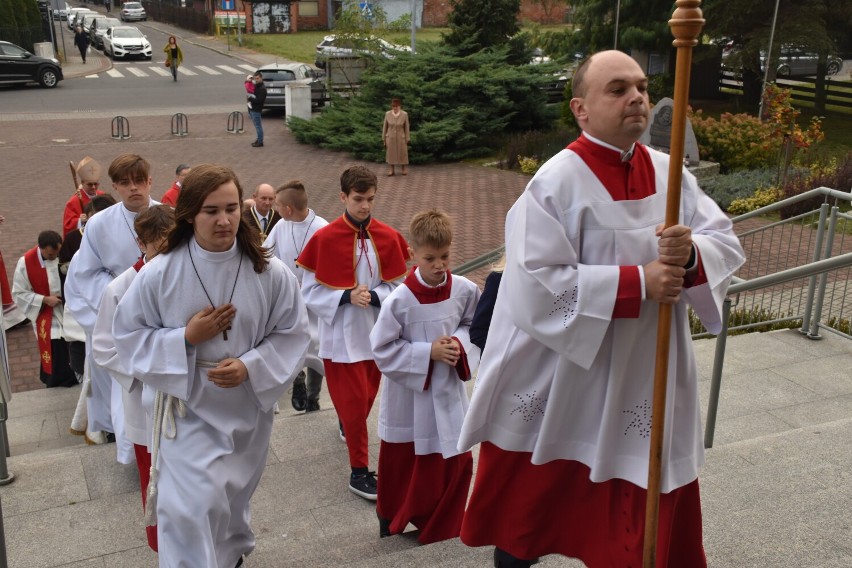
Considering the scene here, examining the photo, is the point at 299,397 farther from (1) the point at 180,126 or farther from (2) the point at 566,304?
(1) the point at 180,126

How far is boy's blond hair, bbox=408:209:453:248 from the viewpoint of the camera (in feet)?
15.8

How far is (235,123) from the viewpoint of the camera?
24.6 metres

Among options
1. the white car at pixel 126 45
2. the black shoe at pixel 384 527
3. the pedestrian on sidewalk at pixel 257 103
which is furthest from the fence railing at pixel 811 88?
the white car at pixel 126 45

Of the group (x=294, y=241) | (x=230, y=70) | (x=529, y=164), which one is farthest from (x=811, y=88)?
(x=294, y=241)

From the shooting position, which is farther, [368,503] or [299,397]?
[299,397]

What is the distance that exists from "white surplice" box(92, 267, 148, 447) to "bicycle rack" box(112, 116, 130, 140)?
63.8 feet

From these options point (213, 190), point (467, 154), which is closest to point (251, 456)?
point (213, 190)

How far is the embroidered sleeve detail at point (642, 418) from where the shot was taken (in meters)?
3.31

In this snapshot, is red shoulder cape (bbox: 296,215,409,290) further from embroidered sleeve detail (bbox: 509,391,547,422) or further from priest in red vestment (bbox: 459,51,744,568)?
embroidered sleeve detail (bbox: 509,391,547,422)

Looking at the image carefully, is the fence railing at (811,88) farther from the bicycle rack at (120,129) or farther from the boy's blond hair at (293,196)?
the boy's blond hair at (293,196)

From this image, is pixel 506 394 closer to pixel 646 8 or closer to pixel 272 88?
pixel 646 8

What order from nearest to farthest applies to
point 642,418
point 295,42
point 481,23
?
point 642,418 → point 481,23 → point 295,42

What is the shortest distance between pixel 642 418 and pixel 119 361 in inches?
112

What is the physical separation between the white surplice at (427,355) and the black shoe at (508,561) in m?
1.27
